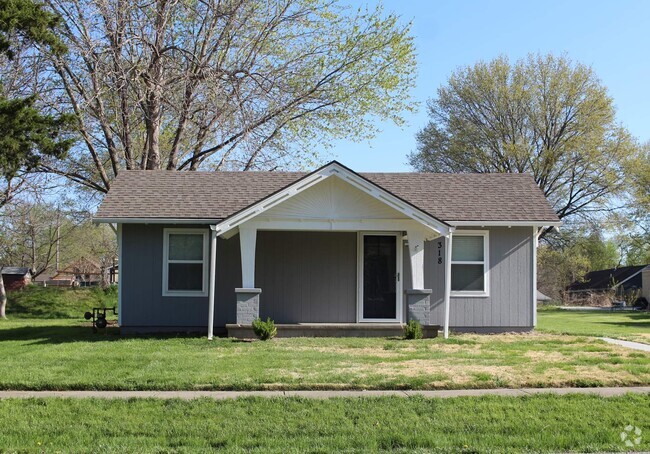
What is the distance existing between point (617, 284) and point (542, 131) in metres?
19.2

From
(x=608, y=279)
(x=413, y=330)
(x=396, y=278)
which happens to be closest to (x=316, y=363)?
(x=413, y=330)

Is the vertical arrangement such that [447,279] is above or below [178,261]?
below

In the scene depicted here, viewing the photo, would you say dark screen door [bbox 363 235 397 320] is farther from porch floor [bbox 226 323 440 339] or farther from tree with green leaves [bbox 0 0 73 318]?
tree with green leaves [bbox 0 0 73 318]

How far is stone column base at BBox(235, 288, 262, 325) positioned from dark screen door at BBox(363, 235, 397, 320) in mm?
2976

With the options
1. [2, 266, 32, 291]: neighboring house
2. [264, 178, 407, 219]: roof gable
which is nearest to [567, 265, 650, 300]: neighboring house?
[264, 178, 407, 219]: roof gable

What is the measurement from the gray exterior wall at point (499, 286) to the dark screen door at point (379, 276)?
37 centimetres

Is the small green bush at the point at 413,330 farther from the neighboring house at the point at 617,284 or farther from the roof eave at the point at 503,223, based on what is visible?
the neighboring house at the point at 617,284

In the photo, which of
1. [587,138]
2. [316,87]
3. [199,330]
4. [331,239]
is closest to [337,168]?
[331,239]

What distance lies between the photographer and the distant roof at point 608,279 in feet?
180

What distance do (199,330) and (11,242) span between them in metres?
30.6

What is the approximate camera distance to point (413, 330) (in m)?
15.0

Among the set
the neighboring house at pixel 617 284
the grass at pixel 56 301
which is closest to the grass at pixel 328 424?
the grass at pixel 56 301

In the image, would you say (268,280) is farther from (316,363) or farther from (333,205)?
(316,363)

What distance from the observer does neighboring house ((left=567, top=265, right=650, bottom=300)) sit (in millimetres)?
48156
